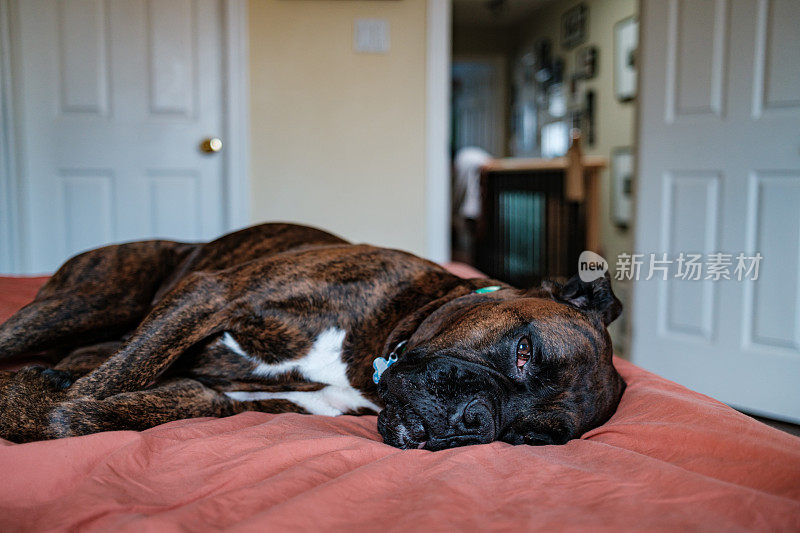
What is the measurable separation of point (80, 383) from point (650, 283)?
9.58ft

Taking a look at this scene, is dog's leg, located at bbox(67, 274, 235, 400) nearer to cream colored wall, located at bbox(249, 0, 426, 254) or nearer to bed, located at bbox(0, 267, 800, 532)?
bed, located at bbox(0, 267, 800, 532)

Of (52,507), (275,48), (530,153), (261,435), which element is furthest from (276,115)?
(530,153)

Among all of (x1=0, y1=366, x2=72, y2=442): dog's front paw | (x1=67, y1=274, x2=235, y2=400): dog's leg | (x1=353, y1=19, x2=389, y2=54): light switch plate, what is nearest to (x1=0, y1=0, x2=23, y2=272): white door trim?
(x1=353, y1=19, x2=389, y2=54): light switch plate

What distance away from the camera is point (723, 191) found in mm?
3295

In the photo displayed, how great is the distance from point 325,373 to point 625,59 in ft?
18.2

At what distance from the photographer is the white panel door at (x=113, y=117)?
377 cm

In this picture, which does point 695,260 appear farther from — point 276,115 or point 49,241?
point 49,241

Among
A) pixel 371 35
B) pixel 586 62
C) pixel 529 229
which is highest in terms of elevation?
pixel 586 62

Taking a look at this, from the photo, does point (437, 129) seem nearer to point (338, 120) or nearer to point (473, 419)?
point (338, 120)

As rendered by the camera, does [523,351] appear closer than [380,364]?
Yes

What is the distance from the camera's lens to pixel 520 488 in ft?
3.35

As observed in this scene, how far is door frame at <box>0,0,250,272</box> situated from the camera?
377cm

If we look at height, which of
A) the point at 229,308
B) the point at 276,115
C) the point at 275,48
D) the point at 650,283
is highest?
the point at 275,48

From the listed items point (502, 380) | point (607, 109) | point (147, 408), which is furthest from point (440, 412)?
point (607, 109)
